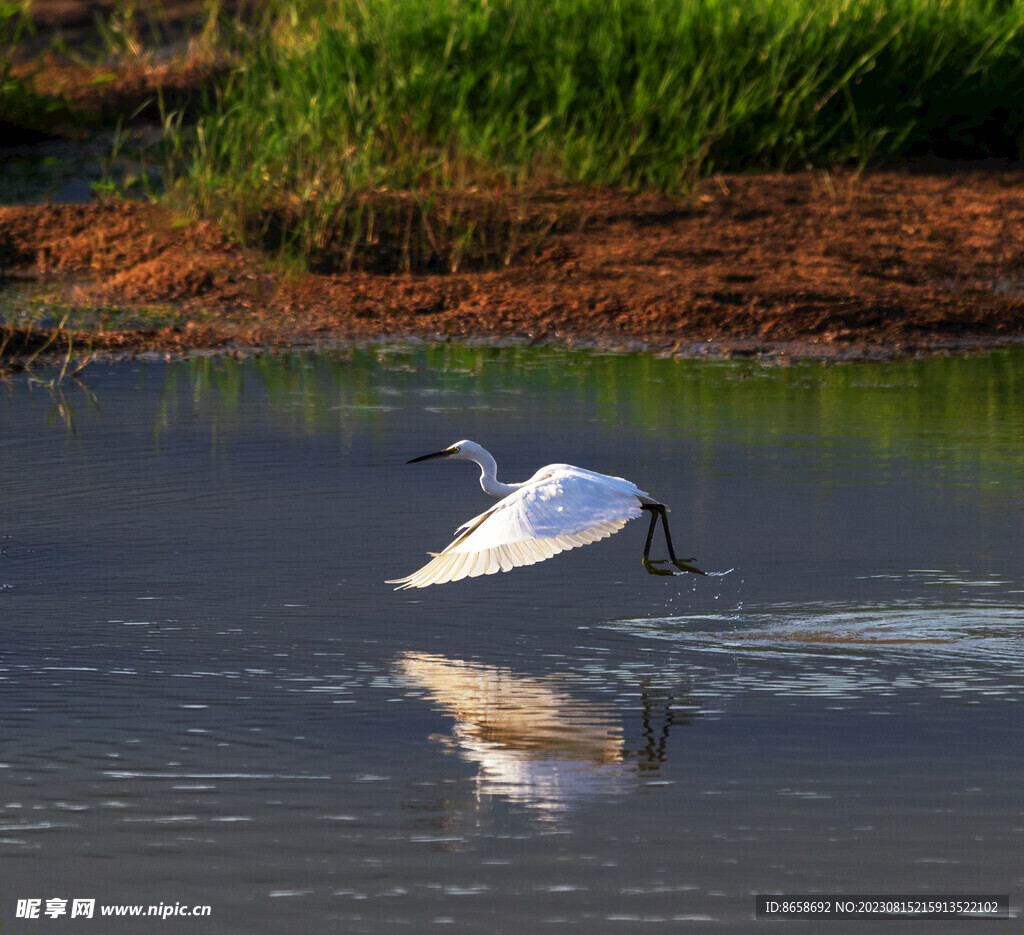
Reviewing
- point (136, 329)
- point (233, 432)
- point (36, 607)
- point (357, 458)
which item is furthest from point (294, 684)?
point (136, 329)

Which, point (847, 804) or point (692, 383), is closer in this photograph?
point (847, 804)

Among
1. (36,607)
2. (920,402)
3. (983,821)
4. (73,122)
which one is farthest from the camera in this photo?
(73,122)

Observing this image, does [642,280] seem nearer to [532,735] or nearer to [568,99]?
[568,99]

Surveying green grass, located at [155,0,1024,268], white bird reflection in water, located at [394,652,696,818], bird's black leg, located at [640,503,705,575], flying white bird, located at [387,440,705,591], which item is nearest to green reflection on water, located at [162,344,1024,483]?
bird's black leg, located at [640,503,705,575]

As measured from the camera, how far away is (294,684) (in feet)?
19.8

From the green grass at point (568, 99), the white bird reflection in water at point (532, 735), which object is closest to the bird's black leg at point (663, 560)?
the white bird reflection in water at point (532, 735)

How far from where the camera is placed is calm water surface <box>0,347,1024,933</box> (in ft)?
14.7

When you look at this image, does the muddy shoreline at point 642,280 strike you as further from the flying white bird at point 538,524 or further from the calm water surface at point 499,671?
the flying white bird at point 538,524

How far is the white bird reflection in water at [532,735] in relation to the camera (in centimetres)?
509

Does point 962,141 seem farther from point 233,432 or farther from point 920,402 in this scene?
point 233,432

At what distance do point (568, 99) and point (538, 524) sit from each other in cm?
1066

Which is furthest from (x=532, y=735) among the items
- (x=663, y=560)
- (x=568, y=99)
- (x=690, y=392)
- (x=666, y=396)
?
(x=568, y=99)

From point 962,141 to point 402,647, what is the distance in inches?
526

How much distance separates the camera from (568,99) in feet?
54.5
